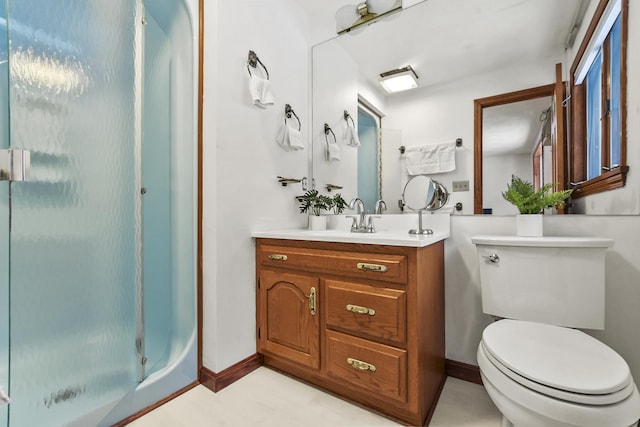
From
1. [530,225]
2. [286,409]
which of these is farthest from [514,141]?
[286,409]

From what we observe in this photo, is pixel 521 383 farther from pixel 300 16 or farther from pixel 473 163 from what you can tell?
pixel 300 16

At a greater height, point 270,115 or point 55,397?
point 270,115

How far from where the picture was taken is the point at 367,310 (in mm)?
1196

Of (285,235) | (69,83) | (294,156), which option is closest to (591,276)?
(285,235)

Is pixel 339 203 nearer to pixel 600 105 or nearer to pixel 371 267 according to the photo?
pixel 371 267

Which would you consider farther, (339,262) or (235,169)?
(235,169)

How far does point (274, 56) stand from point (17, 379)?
6.12 feet

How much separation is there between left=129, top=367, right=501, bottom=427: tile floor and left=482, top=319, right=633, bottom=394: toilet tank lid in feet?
1.62

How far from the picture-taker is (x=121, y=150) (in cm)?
124

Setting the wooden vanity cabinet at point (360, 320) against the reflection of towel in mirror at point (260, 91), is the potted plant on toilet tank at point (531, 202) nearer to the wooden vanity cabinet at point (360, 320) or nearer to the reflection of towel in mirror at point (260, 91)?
the wooden vanity cabinet at point (360, 320)

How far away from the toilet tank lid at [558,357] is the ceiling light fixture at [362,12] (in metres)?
1.84

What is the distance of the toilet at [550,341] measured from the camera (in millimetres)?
690

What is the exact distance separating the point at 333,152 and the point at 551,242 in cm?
133

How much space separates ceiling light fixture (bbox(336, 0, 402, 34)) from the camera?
5.77 feet
